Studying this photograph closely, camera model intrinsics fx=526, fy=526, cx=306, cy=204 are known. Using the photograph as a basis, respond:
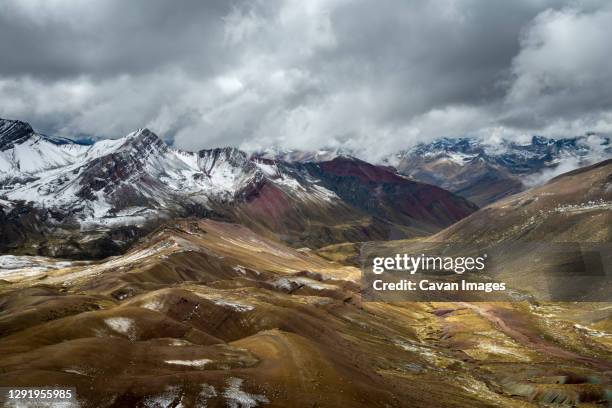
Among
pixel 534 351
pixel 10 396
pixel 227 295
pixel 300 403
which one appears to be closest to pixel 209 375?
pixel 300 403

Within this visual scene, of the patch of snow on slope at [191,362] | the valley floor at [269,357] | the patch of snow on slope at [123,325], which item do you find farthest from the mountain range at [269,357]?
the patch of snow on slope at [123,325]

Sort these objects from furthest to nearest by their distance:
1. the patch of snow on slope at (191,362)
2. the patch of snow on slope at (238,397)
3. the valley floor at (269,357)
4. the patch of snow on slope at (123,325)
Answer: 1. the patch of snow on slope at (123,325)
2. the patch of snow on slope at (191,362)
3. the valley floor at (269,357)
4. the patch of snow on slope at (238,397)

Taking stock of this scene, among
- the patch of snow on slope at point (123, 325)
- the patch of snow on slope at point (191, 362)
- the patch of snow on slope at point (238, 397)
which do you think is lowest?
the patch of snow on slope at point (238, 397)

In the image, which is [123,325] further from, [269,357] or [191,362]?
[269,357]

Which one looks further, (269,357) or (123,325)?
(123,325)

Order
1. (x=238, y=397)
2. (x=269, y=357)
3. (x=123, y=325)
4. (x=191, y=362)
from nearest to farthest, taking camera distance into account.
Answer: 1. (x=238, y=397)
2. (x=191, y=362)
3. (x=269, y=357)
4. (x=123, y=325)

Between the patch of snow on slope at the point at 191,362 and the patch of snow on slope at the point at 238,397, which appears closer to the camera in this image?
the patch of snow on slope at the point at 238,397

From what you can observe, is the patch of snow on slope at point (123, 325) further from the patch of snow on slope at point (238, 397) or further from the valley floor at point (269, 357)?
the patch of snow on slope at point (238, 397)

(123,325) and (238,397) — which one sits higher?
(123,325)

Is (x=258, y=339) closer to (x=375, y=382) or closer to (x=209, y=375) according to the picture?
(x=375, y=382)

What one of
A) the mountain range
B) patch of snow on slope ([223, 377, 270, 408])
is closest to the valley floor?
patch of snow on slope ([223, 377, 270, 408])

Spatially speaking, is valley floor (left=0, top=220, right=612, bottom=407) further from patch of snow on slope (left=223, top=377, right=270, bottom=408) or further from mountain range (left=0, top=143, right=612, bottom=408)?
mountain range (left=0, top=143, right=612, bottom=408)

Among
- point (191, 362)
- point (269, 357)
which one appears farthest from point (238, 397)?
point (269, 357)
